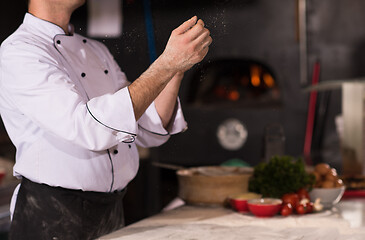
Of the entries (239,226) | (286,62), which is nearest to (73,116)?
(239,226)

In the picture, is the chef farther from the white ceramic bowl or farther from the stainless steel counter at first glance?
the white ceramic bowl

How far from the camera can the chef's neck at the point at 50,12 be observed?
1.79 m

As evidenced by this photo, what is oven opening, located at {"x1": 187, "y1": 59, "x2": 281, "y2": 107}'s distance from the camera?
5.98 meters

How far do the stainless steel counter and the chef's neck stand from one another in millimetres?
744

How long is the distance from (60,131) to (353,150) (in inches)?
80.3

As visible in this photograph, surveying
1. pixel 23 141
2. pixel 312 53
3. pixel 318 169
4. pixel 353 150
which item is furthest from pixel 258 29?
pixel 23 141

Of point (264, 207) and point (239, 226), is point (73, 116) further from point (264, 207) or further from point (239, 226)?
point (264, 207)

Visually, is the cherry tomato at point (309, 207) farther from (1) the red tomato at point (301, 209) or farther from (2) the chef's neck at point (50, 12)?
(2) the chef's neck at point (50, 12)

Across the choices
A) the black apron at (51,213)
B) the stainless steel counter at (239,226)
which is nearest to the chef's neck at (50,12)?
the black apron at (51,213)

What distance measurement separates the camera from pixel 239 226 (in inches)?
76.9

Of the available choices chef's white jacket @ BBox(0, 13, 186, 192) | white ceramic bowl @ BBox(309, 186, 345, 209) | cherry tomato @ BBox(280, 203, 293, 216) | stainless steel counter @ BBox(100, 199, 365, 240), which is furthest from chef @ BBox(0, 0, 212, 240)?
white ceramic bowl @ BBox(309, 186, 345, 209)

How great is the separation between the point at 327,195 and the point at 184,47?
105 centimetres

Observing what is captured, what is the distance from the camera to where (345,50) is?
531cm

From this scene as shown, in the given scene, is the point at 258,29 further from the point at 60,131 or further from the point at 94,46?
the point at 60,131
